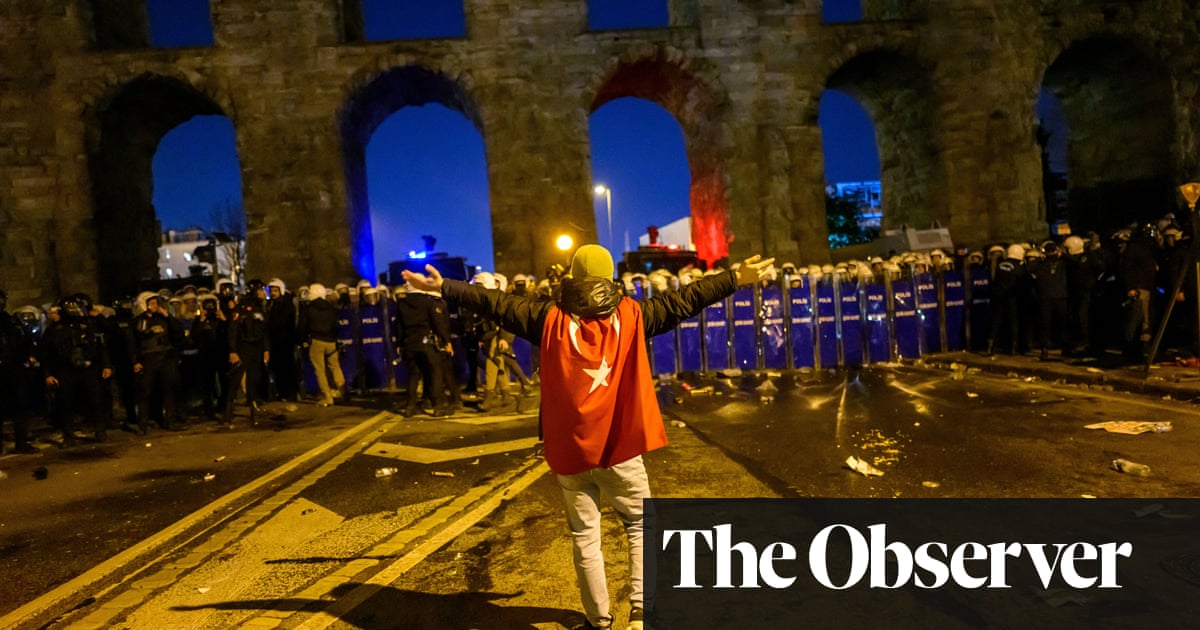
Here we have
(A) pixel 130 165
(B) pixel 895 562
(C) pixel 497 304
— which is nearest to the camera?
(C) pixel 497 304

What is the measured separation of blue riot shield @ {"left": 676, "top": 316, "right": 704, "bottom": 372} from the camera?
13352 mm

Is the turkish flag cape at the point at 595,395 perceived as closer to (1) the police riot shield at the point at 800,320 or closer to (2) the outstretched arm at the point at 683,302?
(2) the outstretched arm at the point at 683,302

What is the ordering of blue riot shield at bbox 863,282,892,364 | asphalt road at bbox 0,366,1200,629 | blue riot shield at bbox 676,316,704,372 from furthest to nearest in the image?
blue riot shield at bbox 863,282,892,364 < blue riot shield at bbox 676,316,704,372 < asphalt road at bbox 0,366,1200,629

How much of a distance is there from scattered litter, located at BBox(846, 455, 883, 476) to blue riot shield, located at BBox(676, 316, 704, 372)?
696 cm

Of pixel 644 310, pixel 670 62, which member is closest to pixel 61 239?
pixel 670 62

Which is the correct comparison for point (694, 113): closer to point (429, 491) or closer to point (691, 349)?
point (691, 349)

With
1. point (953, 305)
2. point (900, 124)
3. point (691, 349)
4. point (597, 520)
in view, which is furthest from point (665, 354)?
point (900, 124)

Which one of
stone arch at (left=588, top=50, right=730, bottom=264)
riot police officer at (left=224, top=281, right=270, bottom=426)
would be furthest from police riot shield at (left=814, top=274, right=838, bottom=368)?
riot police officer at (left=224, top=281, right=270, bottom=426)

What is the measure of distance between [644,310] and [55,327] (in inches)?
375

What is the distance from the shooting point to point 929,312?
45.6 ft

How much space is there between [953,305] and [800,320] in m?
3.21

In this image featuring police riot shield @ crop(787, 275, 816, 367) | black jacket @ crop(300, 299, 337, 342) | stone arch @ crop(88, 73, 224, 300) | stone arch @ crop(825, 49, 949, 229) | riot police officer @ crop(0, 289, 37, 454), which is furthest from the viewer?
stone arch @ crop(825, 49, 949, 229)

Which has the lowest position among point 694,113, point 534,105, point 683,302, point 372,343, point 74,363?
point 372,343

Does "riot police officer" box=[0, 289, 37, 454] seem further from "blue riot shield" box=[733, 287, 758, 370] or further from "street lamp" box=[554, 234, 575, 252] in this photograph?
"street lamp" box=[554, 234, 575, 252]
